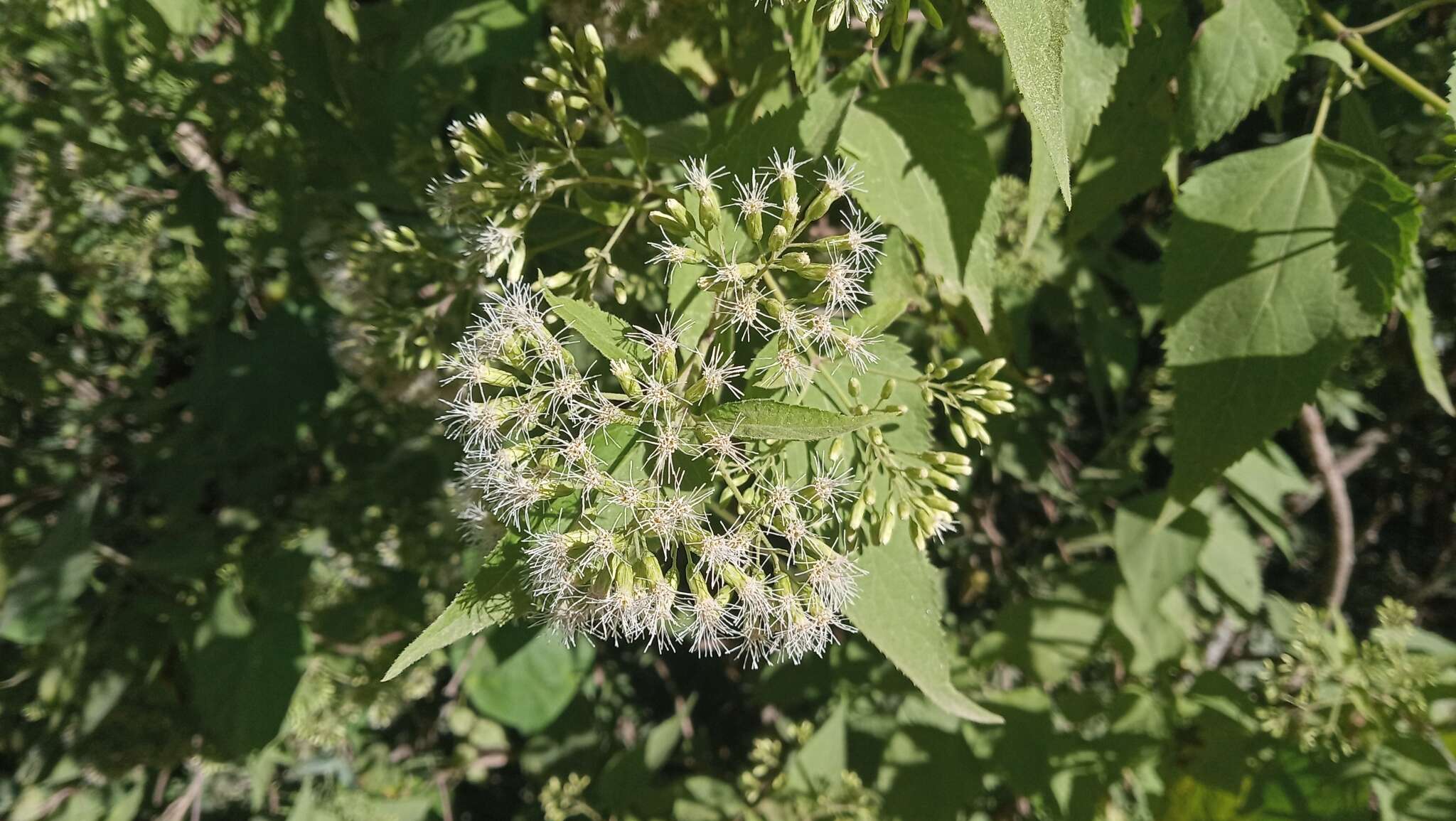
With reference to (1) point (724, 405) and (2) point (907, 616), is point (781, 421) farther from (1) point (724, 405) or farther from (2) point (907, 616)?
(2) point (907, 616)

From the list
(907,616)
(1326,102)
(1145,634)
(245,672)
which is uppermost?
(1326,102)

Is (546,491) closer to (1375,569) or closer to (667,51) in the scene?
(667,51)

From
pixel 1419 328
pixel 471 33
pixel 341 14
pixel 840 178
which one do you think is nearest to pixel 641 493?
pixel 840 178

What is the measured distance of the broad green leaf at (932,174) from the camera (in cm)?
104

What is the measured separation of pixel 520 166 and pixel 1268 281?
1136mm

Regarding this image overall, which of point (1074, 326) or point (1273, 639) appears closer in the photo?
point (1074, 326)

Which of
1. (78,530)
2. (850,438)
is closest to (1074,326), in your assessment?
(850,438)

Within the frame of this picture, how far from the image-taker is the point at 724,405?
2.79 feet

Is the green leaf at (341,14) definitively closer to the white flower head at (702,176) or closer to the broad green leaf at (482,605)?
the white flower head at (702,176)

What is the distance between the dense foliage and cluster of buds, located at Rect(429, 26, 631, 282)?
0.04 ft

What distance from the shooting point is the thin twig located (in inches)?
83.1

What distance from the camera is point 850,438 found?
1075mm

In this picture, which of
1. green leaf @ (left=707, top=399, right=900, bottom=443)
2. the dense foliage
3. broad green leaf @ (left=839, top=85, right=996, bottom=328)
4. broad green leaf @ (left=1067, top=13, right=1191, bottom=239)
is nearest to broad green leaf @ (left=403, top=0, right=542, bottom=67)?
the dense foliage

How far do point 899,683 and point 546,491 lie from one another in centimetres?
164
